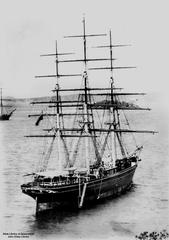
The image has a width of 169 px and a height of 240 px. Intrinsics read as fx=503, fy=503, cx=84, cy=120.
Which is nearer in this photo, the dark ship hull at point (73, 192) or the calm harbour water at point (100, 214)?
the calm harbour water at point (100, 214)

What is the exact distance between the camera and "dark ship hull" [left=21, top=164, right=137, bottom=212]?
38094mm

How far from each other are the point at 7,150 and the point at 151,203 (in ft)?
125

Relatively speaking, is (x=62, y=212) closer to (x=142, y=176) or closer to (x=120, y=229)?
(x=120, y=229)

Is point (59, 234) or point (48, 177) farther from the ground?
point (48, 177)

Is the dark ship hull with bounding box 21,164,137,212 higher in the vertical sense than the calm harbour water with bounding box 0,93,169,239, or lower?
higher

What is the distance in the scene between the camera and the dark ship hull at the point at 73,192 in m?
38.1

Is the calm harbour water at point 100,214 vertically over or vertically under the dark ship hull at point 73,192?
under

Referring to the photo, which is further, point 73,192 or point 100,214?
point 73,192

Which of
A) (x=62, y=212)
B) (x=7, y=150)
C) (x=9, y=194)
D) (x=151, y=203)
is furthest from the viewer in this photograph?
(x=7, y=150)

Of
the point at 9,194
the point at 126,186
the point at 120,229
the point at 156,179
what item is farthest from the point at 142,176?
the point at 120,229

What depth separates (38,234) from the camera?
32938 mm

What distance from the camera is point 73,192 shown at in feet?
129

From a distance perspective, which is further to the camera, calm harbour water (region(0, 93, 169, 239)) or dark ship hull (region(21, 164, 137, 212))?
dark ship hull (region(21, 164, 137, 212))

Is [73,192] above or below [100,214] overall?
above
